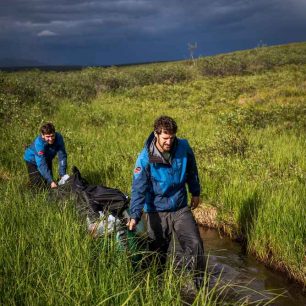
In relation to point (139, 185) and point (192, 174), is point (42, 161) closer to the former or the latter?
point (139, 185)

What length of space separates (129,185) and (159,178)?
391cm

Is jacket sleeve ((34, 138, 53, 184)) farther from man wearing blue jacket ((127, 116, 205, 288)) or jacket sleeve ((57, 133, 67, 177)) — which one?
man wearing blue jacket ((127, 116, 205, 288))

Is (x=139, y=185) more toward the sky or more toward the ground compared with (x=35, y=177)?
more toward the sky

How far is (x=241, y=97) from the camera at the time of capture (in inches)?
1033

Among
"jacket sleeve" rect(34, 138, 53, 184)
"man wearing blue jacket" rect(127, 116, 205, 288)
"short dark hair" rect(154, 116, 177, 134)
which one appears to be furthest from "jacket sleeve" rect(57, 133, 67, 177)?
"short dark hair" rect(154, 116, 177, 134)

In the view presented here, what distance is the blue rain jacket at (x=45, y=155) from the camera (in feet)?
27.9

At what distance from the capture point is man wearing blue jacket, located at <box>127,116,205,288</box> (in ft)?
18.3

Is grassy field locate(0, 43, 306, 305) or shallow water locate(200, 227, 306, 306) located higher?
grassy field locate(0, 43, 306, 305)

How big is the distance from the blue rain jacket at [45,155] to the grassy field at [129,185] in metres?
0.48

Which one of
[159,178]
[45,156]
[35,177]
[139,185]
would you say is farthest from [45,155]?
[159,178]

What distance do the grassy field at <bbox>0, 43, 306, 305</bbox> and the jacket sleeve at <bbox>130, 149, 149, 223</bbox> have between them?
0.74 metres

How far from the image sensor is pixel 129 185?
9.57 meters

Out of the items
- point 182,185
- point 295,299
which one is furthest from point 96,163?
point 295,299

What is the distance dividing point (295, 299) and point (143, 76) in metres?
35.7
